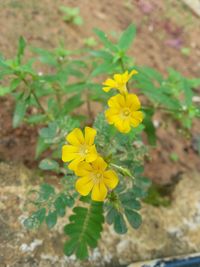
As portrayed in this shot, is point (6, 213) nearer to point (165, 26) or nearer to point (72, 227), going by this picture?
point (72, 227)

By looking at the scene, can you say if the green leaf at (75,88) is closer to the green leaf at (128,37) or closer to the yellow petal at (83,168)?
the green leaf at (128,37)

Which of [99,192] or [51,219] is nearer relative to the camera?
[99,192]

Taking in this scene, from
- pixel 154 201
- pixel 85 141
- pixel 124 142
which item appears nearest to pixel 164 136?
pixel 154 201

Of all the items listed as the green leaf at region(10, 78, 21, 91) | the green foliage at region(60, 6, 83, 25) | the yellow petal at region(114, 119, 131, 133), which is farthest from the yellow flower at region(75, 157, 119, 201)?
the green foliage at region(60, 6, 83, 25)

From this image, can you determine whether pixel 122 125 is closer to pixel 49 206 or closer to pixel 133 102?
pixel 133 102

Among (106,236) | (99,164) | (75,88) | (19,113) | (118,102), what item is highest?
(118,102)

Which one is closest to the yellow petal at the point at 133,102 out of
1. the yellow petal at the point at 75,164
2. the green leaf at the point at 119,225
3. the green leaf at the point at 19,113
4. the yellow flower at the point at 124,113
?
the yellow flower at the point at 124,113

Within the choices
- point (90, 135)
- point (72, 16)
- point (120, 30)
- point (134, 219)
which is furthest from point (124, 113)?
point (120, 30)

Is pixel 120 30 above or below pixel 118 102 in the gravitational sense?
above

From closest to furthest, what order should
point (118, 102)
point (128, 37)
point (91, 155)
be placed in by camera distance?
point (91, 155), point (118, 102), point (128, 37)
